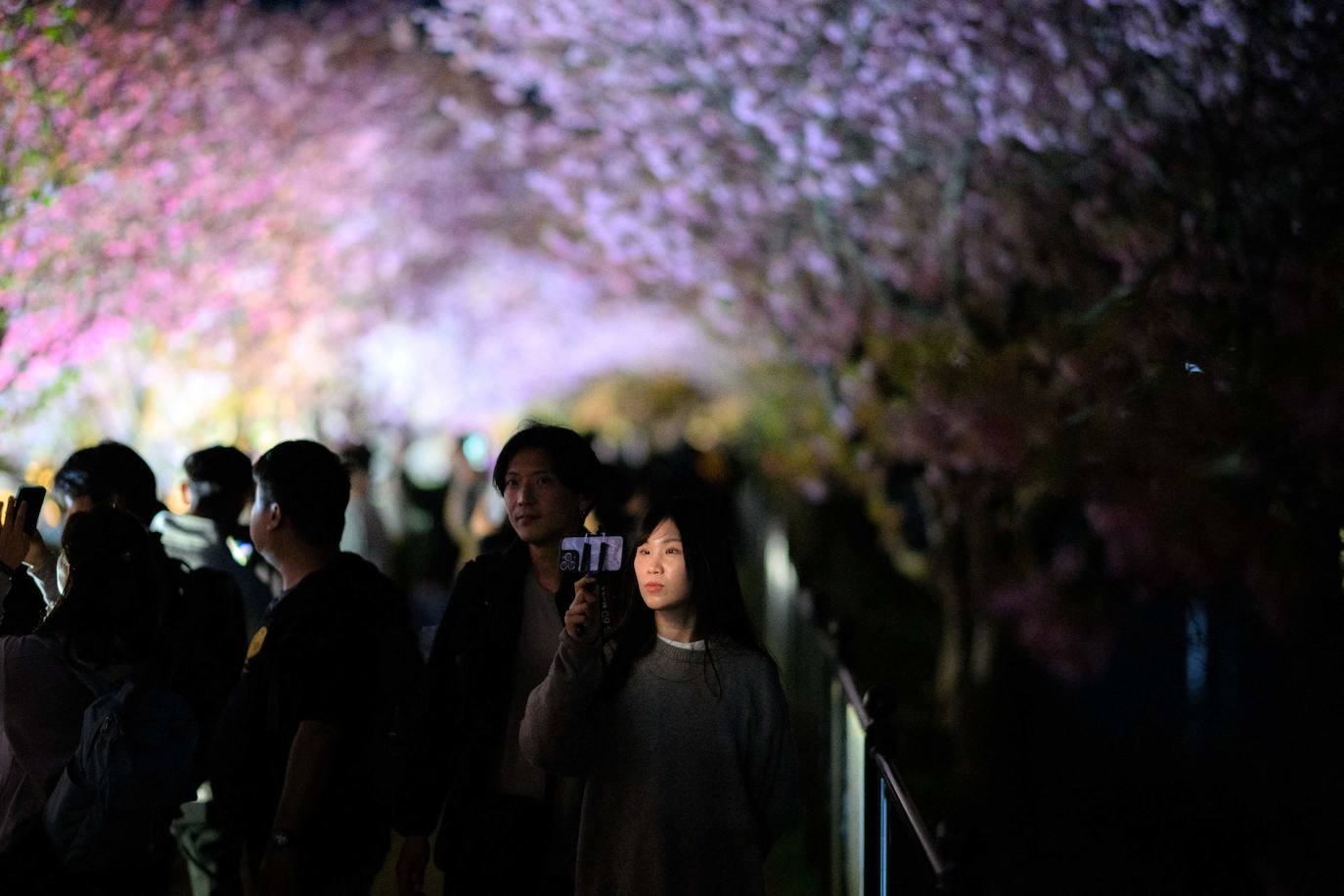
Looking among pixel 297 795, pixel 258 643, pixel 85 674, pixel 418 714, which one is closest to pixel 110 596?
pixel 85 674

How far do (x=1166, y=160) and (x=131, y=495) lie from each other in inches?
228

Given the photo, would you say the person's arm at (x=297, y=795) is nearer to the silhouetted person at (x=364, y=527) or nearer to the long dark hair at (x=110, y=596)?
the long dark hair at (x=110, y=596)

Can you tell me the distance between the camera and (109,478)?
14.9 feet

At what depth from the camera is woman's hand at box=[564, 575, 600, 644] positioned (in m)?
3.12

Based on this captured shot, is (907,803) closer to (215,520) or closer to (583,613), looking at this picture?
(583,613)

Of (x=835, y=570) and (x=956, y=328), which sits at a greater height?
(x=956, y=328)

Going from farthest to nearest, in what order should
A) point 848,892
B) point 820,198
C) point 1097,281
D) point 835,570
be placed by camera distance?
1. point 835,570
2. point 820,198
3. point 1097,281
4. point 848,892

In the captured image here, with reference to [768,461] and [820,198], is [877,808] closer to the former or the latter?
[820,198]

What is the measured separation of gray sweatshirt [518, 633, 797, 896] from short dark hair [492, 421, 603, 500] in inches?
24.6

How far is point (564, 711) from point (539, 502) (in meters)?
0.76

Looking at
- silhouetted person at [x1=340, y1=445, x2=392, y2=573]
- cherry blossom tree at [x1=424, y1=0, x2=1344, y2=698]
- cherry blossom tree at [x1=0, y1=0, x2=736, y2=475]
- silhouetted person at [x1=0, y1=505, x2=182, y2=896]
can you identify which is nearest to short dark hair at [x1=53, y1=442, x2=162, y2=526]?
silhouetted person at [x1=0, y1=505, x2=182, y2=896]

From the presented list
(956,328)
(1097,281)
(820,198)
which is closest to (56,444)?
(820,198)

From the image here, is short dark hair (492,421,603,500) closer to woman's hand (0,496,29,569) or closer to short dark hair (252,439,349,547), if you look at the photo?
short dark hair (252,439,349,547)

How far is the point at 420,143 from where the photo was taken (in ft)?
60.5
